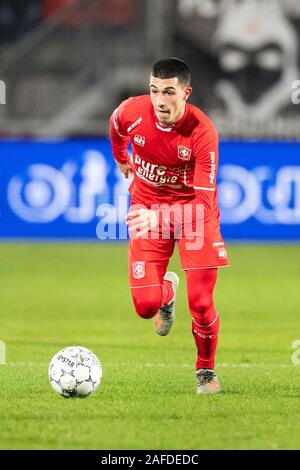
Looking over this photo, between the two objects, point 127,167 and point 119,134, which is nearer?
point 119,134

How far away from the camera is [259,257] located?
709 inches

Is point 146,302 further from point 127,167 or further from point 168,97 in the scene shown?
point 168,97

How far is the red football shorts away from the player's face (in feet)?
2.55

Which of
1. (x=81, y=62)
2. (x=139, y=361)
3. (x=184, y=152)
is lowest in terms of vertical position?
(x=139, y=361)

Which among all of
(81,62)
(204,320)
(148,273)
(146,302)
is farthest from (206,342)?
(81,62)

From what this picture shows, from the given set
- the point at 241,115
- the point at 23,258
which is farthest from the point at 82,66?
the point at 23,258

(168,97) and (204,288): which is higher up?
(168,97)

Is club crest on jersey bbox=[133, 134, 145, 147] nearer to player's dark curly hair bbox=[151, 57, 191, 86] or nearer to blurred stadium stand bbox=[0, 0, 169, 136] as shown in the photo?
player's dark curly hair bbox=[151, 57, 191, 86]

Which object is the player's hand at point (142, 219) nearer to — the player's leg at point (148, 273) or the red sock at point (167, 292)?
the player's leg at point (148, 273)

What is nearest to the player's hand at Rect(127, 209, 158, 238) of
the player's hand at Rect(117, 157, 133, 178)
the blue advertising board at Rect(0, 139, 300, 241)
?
the player's hand at Rect(117, 157, 133, 178)

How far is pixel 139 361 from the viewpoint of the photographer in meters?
9.02

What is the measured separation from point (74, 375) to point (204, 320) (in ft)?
3.27
